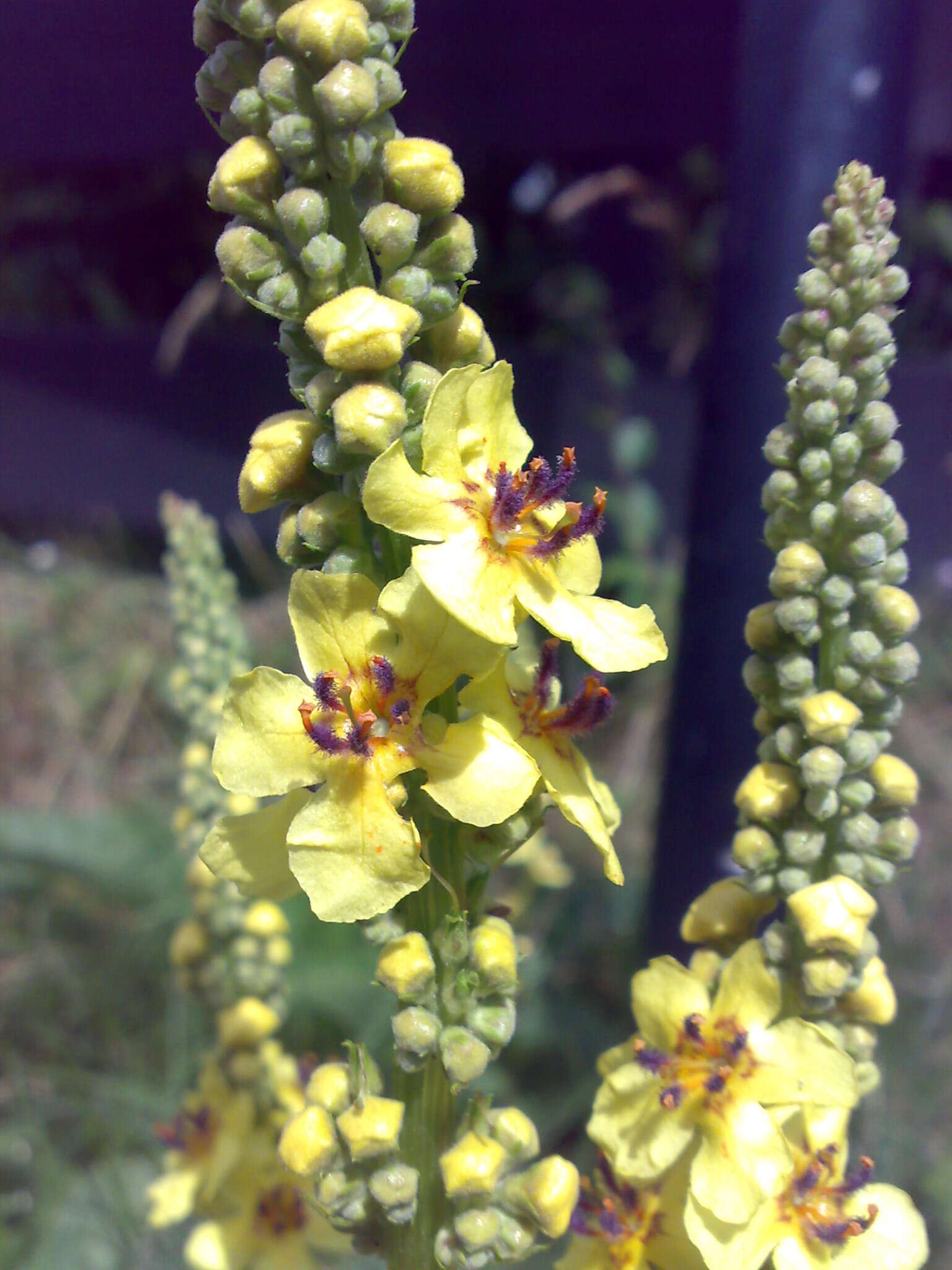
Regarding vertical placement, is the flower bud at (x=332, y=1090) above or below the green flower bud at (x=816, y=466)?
below

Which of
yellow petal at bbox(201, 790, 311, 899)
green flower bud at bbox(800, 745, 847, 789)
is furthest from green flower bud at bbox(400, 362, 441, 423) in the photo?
green flower bud at bbox(800, 745, 847, 789)

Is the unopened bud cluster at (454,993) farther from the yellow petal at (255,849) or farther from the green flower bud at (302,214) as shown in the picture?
the green flower bud at (302,214)

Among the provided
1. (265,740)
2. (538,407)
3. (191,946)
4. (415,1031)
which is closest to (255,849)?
(265,740)

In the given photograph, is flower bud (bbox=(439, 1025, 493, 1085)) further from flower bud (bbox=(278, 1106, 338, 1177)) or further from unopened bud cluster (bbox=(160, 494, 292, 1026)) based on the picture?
unopened bud cluster (bbox=(160, 494, 292, 1026))

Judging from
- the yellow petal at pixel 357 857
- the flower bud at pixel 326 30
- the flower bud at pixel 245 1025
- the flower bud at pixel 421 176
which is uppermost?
the flower bud at pixel 326 30

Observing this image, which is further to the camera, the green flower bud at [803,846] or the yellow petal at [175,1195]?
the yellow petal at [175,1195]

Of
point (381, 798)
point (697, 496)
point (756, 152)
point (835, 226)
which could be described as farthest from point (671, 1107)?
point (756, 152)

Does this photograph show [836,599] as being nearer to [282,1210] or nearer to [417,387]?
[417,387]

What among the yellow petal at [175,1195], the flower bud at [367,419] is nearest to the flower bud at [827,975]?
the flower bud at [367,419]
